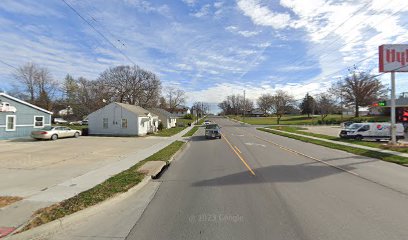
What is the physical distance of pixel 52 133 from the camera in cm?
2717

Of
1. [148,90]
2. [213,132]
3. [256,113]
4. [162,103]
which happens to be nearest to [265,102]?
[256,113]

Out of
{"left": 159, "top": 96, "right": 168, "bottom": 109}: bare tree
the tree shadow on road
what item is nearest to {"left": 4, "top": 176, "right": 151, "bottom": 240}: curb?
the tree shadow on road

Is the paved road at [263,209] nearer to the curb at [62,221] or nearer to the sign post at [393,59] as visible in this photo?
the curb at [62,221]

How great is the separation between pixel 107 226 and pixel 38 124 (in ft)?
95.6

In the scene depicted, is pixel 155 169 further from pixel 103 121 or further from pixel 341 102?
pixel 341 102

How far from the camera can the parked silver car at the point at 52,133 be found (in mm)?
26141

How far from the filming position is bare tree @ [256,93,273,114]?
14715 centimetres

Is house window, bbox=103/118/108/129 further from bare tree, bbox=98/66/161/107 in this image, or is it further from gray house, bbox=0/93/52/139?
bare tree, bbox=98/66/161/107

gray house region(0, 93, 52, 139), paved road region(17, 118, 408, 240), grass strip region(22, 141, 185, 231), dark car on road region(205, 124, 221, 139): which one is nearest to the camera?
paved road region(17, 118, 408, 240)

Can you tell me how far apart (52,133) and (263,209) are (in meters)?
26.4

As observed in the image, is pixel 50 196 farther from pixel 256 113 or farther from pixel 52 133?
pixel 256 113

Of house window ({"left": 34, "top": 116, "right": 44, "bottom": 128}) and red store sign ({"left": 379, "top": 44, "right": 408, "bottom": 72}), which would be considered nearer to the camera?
red store sign ({"left": 379, "top": 44, "right": 408, "bottom": 72})

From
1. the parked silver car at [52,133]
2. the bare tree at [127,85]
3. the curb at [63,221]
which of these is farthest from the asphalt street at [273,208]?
the bare tree at [127,85]

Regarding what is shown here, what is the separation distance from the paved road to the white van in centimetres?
1887
